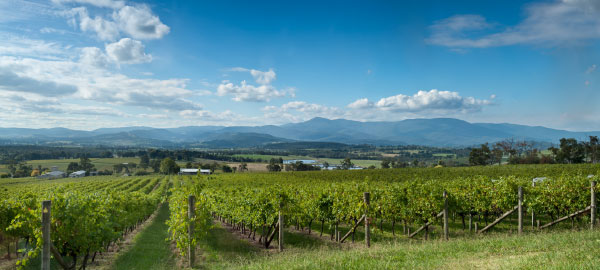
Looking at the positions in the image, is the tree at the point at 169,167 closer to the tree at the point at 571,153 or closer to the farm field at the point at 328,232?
the farm field at the point at 328,232

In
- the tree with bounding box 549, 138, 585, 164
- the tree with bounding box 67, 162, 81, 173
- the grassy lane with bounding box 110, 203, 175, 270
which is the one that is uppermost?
the tree with bounding box 549, 138, 585, 164

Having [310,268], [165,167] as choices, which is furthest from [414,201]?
[165,167]

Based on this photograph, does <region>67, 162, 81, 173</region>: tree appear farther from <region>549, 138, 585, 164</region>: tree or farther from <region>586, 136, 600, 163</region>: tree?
<region>586, 136, 600, 163</region>: tree

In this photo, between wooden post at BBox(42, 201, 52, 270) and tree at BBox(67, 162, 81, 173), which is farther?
tree at BBox(67, 162, 81, 173)

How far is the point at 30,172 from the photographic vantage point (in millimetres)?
113812

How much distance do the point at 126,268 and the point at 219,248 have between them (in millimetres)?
3822

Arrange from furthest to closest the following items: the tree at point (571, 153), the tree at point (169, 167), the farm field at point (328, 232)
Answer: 1. the tree at point (169, 167)
2. the tree at point (571, 153)
3. the farm field at point (328, 232)

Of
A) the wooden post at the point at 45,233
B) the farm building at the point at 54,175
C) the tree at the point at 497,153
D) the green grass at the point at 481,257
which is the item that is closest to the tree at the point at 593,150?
the tree at the point at 497,153

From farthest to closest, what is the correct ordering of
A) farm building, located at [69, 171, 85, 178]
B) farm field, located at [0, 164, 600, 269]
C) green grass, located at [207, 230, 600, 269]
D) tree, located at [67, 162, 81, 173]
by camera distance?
tree, located at [67, 162, 81, 173] → farm building, located at [69, 171, 85, 178] → farm field, located at [0, 164, 600, 269] → green grass, located at [207, 230, 600, 269]

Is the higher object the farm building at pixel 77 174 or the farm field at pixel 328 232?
the farm field at pixel 328 232

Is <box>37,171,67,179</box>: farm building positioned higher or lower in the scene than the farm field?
lower

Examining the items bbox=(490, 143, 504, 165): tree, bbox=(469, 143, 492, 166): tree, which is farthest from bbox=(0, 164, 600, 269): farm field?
bbox=(490, 143, 504, 165): tree

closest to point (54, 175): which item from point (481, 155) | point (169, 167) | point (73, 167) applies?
point (73, 167)

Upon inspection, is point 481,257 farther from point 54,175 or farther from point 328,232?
point 54,175
